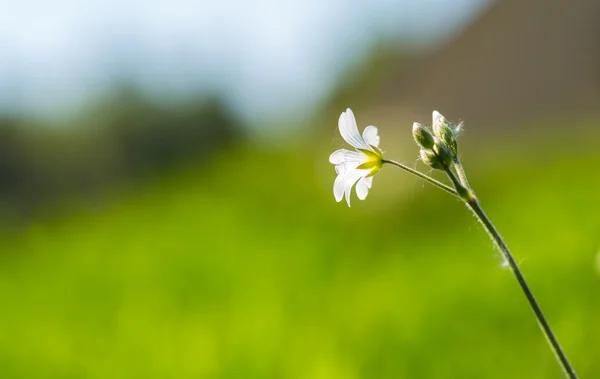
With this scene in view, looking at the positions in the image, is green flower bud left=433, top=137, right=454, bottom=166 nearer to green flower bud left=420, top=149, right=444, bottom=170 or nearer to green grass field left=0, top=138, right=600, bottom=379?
green flower bud left=420, top=149, right=444, bottom=170

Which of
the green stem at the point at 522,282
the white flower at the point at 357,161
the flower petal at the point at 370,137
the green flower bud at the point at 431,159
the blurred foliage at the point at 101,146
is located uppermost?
the blurred foliage at the point at 101,146

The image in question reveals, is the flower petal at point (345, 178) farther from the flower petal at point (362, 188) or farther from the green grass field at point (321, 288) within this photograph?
the green grass field at point (321, 288)

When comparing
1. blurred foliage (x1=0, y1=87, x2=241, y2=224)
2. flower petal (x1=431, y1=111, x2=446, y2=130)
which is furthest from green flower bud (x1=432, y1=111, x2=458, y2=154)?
blurred foliage (x1=0, y1=87, x2=241, y2=224)

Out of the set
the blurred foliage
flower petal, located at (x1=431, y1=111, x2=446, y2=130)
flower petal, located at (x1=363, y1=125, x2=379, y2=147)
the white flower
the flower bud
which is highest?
the blurred foliage

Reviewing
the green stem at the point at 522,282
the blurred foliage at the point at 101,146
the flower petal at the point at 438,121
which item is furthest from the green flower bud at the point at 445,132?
the blurred foliage at the point at 101,146

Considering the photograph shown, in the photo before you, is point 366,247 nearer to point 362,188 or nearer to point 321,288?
point 321,288

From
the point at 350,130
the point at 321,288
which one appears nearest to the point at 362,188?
the point at 350,130
